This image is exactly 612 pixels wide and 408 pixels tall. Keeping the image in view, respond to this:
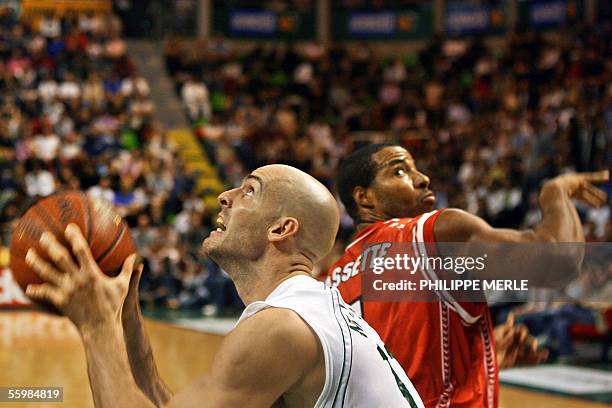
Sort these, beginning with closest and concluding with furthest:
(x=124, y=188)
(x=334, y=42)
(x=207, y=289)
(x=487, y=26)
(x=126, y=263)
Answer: (x=126, y=263) → (x=207, y=289) → (x=124, y=188) → (x=487, y=26) → (x=334, y=42)

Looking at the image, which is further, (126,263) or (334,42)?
A: (334,42)

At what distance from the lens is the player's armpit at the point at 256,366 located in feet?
6.83

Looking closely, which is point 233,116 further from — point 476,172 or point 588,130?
point 588,130

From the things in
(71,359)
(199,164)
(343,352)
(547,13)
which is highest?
(343,352)

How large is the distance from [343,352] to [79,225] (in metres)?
0.75

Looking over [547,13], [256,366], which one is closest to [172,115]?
[547,13]

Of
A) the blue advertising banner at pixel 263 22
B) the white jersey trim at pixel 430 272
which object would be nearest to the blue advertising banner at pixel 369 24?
the blue advertising banner at pixel 263 22

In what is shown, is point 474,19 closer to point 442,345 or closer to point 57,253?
point 442,345

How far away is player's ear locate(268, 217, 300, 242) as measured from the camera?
2.43m

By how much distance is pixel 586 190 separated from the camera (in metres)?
3.30

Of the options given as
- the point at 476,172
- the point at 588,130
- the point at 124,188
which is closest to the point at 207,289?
the point at 124,188

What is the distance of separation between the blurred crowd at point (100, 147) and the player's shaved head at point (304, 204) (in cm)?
1118

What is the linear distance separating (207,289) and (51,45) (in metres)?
7.66

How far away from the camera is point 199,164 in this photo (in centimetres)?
1922
